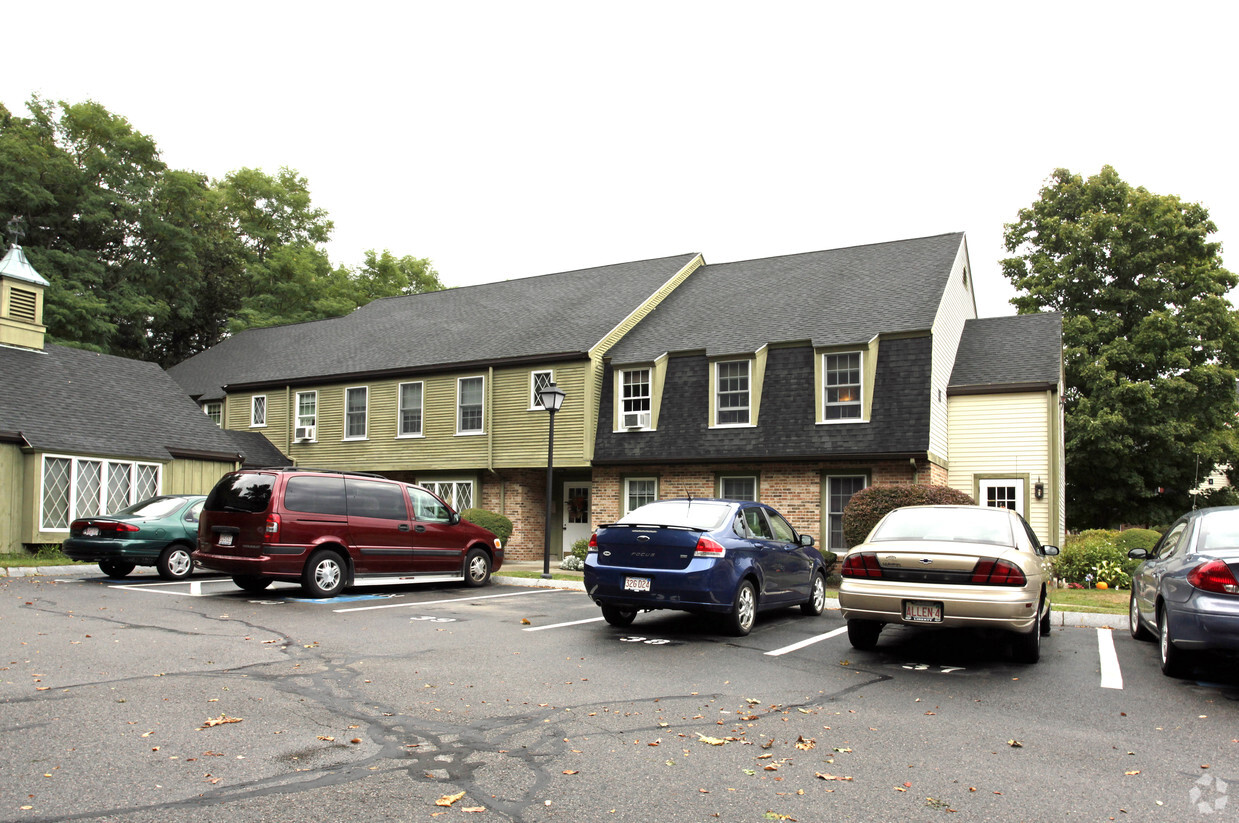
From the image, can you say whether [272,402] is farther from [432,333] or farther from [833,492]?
[833,492]

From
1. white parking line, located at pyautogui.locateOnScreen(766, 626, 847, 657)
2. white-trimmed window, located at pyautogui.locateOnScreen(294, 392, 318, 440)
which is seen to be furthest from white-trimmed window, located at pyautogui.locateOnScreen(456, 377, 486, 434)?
white parking line, located at pyautogui.locateOnScreen(766, 626, 847, 657)

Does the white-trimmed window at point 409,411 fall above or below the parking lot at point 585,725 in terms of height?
above

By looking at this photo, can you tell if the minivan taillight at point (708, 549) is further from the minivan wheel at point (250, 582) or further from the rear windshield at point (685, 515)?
the minivan wheel at point (250, 582)

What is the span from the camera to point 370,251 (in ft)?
Answer: 164

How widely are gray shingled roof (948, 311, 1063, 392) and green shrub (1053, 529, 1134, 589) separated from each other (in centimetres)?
490

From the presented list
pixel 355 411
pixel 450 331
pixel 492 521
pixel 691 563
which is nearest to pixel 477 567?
pixel 492 521

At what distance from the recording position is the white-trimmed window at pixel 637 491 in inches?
903

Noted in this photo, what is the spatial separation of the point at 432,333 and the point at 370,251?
23299 mm

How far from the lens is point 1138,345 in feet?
98.9

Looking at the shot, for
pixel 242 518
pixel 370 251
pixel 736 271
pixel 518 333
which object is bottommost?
pixel 242 518

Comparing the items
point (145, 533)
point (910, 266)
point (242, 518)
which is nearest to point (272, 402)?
point (145, 533)

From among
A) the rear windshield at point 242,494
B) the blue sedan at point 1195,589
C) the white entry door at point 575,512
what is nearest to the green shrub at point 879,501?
the blue sedan at point 1195,589

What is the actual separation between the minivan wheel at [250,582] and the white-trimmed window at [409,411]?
1289 cm

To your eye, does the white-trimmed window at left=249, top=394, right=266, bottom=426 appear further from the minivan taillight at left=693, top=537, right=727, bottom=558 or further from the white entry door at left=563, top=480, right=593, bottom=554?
the minivan taillight at left=693, top=537, right=727, bottom=558
